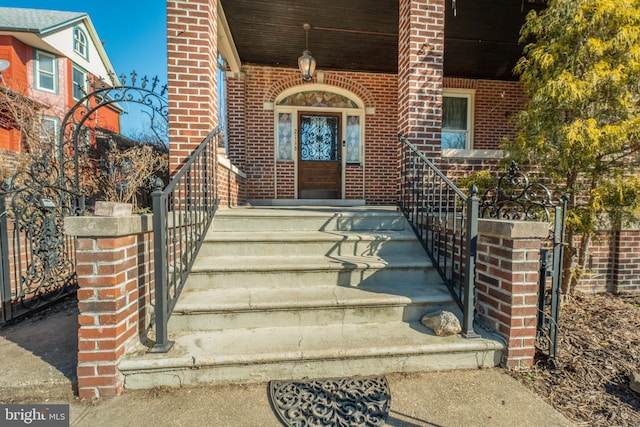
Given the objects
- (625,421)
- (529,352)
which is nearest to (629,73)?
(529,352)

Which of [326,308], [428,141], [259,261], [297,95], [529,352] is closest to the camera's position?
[529,352]

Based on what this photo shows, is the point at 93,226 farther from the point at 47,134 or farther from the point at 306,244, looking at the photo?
the point at 47,134

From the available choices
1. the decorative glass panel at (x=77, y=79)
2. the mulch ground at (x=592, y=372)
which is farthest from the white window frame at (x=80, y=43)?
the mulch ground at (x=592, y=372)

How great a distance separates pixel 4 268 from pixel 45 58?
14.0 metres

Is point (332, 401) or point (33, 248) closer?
point (332, 401)

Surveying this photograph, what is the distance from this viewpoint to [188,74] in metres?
2.94

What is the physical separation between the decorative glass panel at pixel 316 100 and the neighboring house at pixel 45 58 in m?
7.65

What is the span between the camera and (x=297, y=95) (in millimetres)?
5914

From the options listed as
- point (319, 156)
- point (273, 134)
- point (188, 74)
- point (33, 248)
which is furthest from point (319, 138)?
point (33, 248)

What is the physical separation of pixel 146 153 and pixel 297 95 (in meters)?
3.46

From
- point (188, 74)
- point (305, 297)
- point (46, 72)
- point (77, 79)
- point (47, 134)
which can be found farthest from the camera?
point (77, 79)

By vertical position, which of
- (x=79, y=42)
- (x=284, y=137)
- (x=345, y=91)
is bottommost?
(x=284, y=137)

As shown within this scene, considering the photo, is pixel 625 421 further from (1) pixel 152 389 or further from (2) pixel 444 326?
(1) pixel 152 389

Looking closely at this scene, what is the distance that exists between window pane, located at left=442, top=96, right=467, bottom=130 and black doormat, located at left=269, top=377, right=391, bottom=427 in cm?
579
